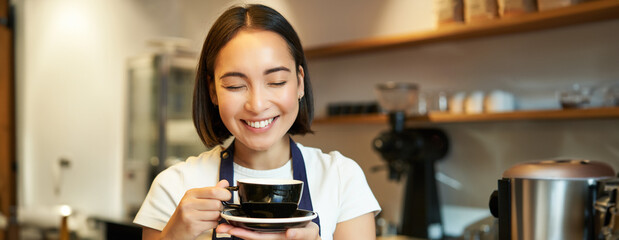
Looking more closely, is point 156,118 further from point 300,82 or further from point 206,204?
point 206,204

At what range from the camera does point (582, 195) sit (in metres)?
1.30

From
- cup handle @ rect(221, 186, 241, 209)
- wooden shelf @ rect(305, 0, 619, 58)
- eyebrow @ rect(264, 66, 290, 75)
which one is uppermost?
wooden shelf @ rect(305, 0, 619, 58)

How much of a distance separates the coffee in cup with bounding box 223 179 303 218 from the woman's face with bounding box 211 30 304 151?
0.11 meters

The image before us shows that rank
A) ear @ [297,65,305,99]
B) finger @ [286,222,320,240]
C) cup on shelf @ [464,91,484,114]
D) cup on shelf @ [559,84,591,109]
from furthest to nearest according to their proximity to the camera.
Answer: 1. cup on shelf @ [464,91,484,114]
2. cup on shelf @ [559,84,591,109]
3. ear @ [297,65,305,99]
4. finger @ [286,222,320,240]

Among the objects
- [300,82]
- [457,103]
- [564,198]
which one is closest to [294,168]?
[300,82]

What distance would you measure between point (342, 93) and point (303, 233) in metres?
2.30

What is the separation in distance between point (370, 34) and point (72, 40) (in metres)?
2.57

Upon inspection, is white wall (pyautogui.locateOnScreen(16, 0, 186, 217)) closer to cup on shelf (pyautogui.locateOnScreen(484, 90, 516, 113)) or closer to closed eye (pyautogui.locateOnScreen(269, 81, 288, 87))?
cup on shelf (pyautogui.locateOnScreen(484, 90, 516, 113))

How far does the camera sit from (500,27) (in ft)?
7.05

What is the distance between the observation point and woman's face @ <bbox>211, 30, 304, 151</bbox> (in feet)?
A: 2.77

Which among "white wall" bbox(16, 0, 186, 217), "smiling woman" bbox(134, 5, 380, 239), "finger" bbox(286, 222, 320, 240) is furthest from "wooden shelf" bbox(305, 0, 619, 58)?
"white wall" bbox(16, 0, 186, 217)

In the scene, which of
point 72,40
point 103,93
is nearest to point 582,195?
point 103,93

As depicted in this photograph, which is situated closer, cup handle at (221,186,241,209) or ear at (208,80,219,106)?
cup handle at (221,186,241,209)

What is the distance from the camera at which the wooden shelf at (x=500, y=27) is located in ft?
6.24
